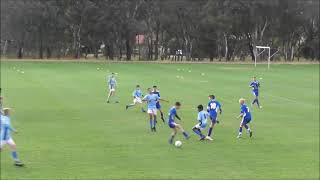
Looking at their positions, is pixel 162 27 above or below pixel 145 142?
above

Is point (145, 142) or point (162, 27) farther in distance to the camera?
point (162, 27)

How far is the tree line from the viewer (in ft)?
336

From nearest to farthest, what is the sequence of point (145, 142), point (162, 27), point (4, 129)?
point (4, 129) < point (145, 142) < point (162, 27)

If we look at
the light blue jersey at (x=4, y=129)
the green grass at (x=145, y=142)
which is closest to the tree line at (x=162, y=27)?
the green grass at (x=145, y=142)

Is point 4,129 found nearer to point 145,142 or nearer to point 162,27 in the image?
point 145,142

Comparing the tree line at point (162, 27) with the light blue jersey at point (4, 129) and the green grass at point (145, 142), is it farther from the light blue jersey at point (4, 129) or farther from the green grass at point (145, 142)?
the light blue jersey at point (4, 129)

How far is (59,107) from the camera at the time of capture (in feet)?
112

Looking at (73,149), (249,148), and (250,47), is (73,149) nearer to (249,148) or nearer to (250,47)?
(249,148)

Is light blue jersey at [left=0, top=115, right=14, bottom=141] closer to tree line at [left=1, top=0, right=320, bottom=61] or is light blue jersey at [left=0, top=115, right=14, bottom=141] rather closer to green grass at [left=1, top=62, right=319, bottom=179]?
green grass at [left=1, top=62, right=319, bottom=179]

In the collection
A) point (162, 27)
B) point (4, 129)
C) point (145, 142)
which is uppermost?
point (162, 27)

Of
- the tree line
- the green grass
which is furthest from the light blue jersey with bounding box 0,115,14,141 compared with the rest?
the tree line

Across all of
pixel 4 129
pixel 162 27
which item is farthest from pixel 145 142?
pixel 162 27

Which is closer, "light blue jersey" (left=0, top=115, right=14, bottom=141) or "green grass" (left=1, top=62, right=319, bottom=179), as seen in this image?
"light blue jersey" (left=0, top=115, right=14, bottom=141)

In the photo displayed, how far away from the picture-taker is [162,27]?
109500mm
